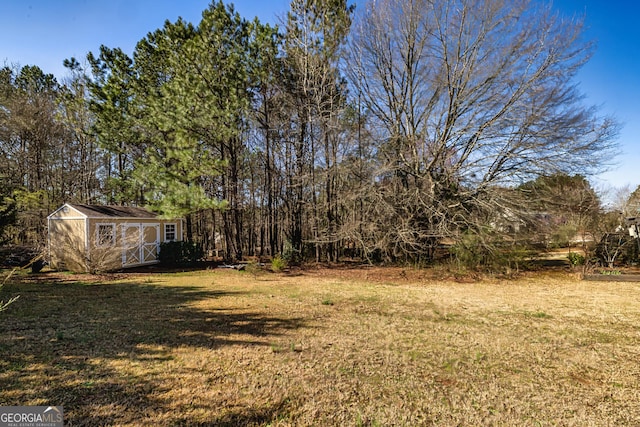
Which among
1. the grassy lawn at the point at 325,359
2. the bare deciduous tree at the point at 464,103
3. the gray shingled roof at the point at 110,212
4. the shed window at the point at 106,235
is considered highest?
the bare deciduous tree at the point at 464,103

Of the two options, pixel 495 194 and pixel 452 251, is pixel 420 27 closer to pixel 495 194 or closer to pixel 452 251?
pixel 495 194

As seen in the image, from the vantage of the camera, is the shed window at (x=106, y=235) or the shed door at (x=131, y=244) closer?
the shed window at (x=106, y=235)

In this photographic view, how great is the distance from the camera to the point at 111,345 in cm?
405

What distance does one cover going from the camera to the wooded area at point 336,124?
10148mm

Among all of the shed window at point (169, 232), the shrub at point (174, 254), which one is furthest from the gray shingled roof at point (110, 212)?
the shrub at point (174, 254)

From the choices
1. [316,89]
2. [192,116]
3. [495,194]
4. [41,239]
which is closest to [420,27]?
[316,89]

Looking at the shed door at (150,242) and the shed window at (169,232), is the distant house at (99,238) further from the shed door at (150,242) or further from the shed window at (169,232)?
the shed window at (169,232)

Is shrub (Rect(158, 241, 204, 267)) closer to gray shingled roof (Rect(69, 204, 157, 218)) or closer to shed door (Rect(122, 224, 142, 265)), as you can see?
shed door (Rect(122, 224, 142, 265))

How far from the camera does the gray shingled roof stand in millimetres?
11703

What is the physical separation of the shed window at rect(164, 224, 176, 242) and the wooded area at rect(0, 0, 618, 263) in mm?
1241

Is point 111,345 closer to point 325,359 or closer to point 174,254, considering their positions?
point 325,359

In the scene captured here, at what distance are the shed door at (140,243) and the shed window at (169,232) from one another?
0.43 m

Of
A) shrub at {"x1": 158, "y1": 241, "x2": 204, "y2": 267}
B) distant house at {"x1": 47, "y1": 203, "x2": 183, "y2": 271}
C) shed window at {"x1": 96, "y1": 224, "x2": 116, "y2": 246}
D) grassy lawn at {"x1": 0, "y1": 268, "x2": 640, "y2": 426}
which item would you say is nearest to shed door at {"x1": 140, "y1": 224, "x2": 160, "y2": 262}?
distant house at {"x1": 47, "y1": 203, "x2": 183, "y2": 271}

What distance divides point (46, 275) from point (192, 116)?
810cm
